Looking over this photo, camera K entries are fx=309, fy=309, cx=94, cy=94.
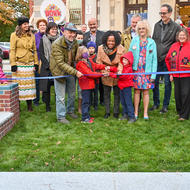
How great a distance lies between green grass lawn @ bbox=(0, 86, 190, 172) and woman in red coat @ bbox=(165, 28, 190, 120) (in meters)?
0.36

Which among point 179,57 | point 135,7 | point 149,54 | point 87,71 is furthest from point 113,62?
point 135,7

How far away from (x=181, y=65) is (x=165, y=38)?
92 centimetres

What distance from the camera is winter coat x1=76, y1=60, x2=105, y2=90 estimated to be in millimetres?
6016

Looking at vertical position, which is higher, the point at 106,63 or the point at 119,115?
the point at 106,63

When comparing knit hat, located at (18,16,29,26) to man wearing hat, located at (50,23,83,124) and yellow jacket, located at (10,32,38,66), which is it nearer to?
yellow jacket, located at (10,32,38,66)

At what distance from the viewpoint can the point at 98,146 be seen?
15.6 ft

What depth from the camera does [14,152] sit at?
Result: 456 cm

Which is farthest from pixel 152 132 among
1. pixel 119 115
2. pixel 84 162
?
pixel 84 162

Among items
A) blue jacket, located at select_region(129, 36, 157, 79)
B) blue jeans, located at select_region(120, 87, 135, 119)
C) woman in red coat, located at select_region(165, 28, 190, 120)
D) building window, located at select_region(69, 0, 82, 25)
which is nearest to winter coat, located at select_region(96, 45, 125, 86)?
blue jacket, located at select_region(129, 36, 157, 79)

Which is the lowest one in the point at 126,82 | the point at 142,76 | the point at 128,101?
the point at 128,101
